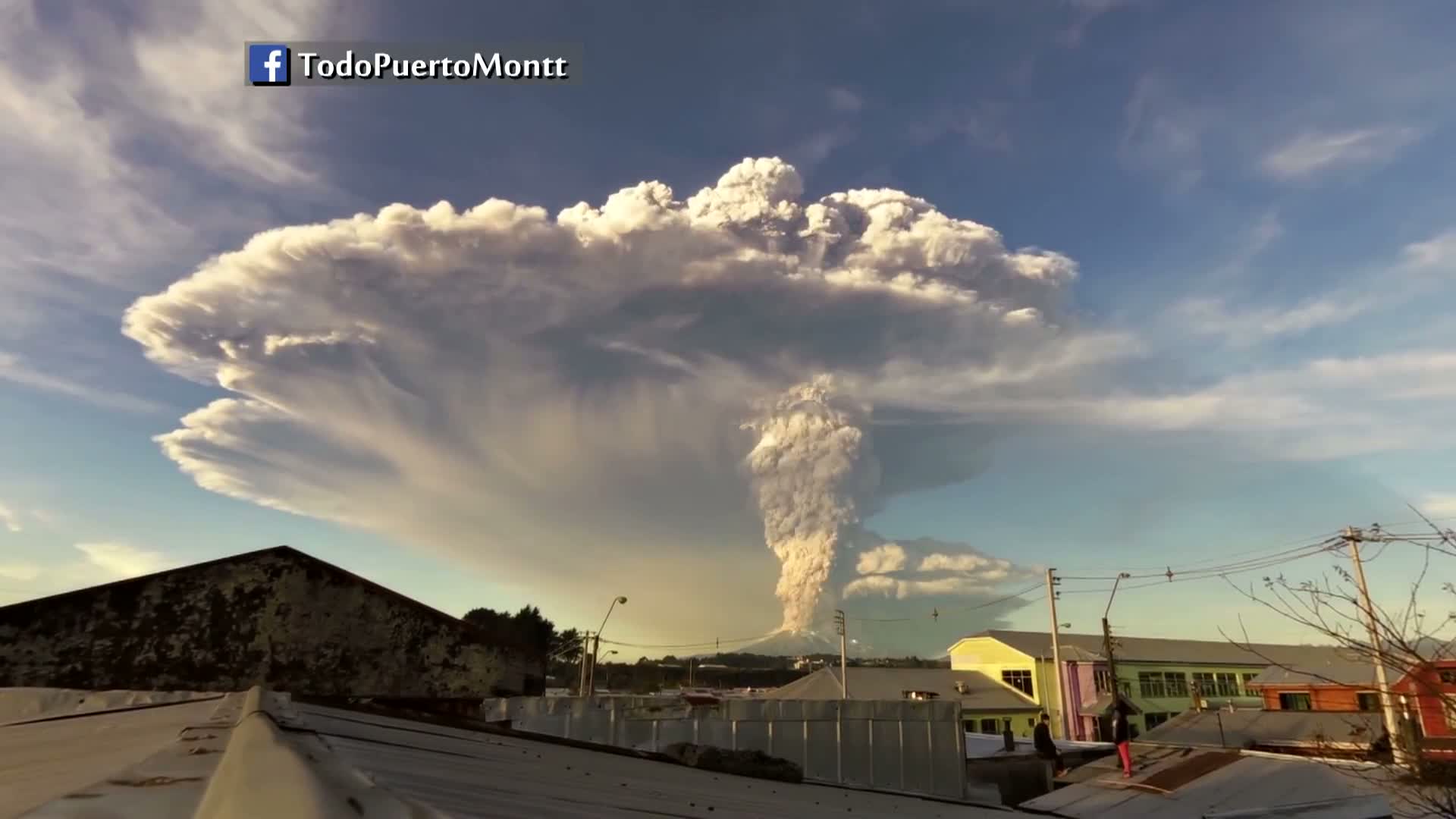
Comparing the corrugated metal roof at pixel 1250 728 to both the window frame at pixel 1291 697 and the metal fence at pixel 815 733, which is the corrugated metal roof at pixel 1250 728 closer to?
the window frame at pixel 1291 697

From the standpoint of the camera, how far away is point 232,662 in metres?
13.0

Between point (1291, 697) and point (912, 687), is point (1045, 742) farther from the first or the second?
point (912, 687)

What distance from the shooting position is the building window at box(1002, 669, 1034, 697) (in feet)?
179

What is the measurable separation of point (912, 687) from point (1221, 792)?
39.0 m

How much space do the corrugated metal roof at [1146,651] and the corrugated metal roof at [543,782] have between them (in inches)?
2064

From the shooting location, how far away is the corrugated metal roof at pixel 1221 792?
14117mm

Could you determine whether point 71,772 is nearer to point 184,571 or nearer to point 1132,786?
point 184,571

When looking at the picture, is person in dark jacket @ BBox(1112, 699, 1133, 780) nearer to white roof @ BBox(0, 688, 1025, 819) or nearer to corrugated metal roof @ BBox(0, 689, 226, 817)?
white roof @ BBox(0, 688, 1025, 819)

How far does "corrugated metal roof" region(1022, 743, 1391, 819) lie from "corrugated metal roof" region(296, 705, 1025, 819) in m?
8.42

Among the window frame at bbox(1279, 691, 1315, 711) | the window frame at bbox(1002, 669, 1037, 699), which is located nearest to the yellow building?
the window frame at bbox(1002, 669, 1037, 699)

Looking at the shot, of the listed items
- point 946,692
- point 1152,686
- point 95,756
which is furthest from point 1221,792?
point 1152,686

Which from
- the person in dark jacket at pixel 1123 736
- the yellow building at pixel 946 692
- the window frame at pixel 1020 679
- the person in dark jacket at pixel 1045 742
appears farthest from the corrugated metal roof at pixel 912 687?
the person in dark jacket at pixel 1123 736

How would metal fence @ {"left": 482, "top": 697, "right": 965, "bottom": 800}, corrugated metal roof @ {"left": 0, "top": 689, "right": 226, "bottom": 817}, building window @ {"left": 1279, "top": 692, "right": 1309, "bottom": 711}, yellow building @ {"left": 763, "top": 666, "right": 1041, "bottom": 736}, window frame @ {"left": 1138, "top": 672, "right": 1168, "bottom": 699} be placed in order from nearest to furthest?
corrugated metal roof @ {"left": 0, "top": 689, "right": 226, "bottom": 817} → metal fence @ {"left": 482, "top": 697, "right": 965, "bottom": 800} → building window @ {"left": 1279, "top": 692, "right": 1309, "bottom": 711} → yellow building @ {"left": 763, "top": 666, "right": 1041, "bottom": 736} → window frame @ {"left": 1138, "top": 672, "right": 1168, "bottom": 699}

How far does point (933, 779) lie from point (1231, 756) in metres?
6.66
